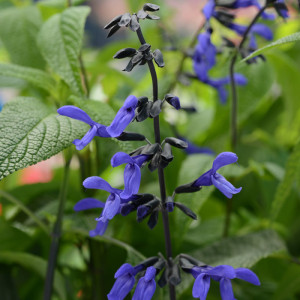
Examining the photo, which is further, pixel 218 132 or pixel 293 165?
pixel 218 132

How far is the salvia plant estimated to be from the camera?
1.16 feet

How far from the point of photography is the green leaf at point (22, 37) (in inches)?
23.0

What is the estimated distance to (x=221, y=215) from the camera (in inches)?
28.0

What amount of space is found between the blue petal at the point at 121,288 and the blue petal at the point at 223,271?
0.06 m

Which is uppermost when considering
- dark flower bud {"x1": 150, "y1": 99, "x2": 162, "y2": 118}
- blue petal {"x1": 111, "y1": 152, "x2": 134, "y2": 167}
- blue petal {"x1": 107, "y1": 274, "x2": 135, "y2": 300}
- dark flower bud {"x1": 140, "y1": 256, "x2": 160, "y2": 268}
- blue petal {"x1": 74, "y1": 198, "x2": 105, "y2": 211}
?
dark flower bud {"x1": 150, "y1": 99, "x2": 162, "y2": 118}

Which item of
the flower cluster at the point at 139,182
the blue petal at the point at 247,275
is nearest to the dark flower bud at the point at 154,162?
the flower cluster at the point at 139,182

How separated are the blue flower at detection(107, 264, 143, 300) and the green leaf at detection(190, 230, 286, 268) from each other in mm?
137

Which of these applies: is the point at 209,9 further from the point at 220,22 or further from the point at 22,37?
the point at 22,37

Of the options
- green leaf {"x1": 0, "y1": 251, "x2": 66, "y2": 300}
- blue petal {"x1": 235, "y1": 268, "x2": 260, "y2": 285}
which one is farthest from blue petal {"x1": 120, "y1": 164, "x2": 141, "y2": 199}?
green leaf {"x1": 0, "y1": 251, "x2": 66, "y2": 300}

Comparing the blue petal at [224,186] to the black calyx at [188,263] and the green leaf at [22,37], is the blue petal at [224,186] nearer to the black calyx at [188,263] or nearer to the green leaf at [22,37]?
the black calyx at [188,263]

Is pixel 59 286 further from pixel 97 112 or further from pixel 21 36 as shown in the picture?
pixel 21 36

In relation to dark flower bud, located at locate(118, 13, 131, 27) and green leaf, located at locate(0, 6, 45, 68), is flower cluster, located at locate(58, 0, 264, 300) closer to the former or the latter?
dark flower bud, located at locate(118, 13, 131, 27)

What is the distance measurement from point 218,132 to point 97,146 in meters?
0.30

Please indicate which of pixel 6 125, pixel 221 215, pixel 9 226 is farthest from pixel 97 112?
pixel 221 215
